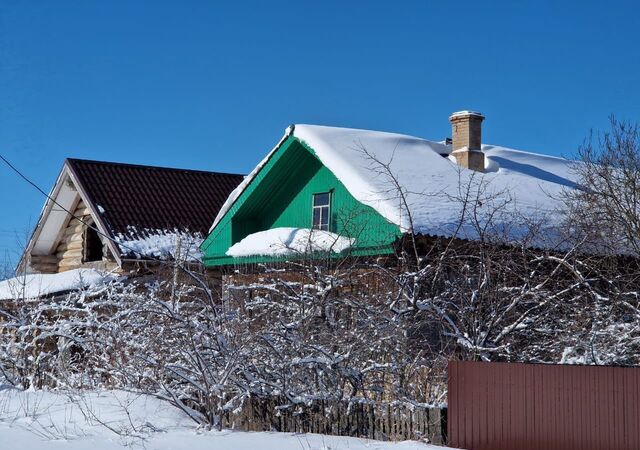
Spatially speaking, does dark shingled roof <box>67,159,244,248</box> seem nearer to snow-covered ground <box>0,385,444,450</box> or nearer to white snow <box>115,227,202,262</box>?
white snow <box>115,227,202,262</box>

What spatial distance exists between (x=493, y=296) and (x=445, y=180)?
5482mm

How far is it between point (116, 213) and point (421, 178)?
305 inches

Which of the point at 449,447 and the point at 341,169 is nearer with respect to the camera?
the point at 449,447

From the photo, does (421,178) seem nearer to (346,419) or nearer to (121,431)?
(346,419)

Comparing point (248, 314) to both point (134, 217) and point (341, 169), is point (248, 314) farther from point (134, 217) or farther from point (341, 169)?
point (134, 217)

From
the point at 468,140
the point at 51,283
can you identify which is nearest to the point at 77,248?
the point at 51,283

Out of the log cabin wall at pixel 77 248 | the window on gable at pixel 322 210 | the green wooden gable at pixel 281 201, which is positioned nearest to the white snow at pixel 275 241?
the green wooden gable at pixel 281 201

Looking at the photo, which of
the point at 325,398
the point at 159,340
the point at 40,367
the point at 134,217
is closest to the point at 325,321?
the point at 325,398

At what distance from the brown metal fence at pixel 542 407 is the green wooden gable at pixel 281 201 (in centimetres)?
629

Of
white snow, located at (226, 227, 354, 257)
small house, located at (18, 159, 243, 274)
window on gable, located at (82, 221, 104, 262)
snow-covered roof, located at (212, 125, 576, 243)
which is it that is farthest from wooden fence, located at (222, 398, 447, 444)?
window on gable, located at (82, 221, 104, 262)

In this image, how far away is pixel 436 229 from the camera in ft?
48.3

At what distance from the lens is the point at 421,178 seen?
17.0m

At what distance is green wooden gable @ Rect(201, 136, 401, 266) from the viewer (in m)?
17.5

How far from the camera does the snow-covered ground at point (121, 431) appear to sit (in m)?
10.1
